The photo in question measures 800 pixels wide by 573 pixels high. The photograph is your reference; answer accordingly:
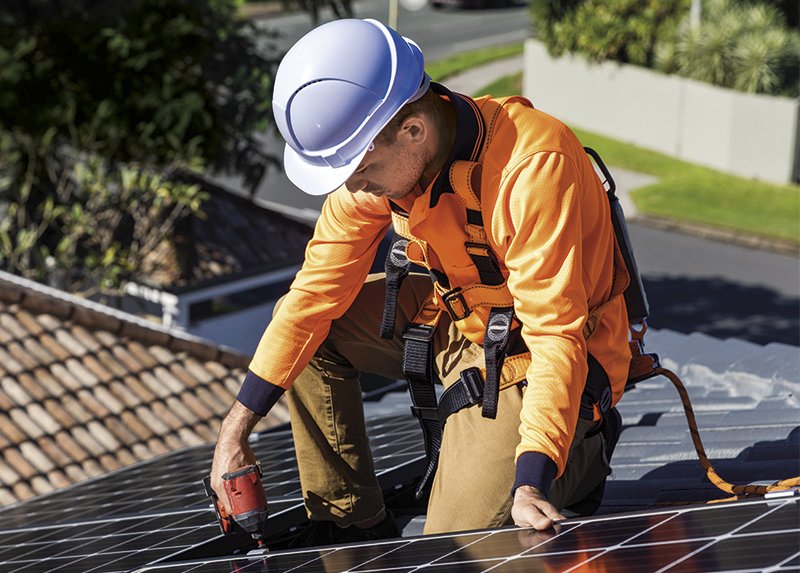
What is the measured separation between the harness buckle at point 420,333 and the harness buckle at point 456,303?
13 centimetres

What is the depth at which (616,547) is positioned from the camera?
2.90 meters

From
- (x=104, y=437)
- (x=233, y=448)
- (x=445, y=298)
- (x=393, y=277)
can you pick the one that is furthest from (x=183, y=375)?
(x=445, y=298)

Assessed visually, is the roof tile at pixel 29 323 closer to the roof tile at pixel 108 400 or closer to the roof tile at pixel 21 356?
the roof tile at pixel 21 356

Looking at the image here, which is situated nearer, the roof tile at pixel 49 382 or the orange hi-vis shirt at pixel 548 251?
the orange hi-vis shirt at pixel 548 251

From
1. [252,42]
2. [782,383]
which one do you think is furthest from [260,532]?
[252,42]

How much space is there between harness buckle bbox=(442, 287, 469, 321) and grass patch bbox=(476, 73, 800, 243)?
58.7 feet

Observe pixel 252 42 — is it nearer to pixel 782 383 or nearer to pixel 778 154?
pixel 778 154

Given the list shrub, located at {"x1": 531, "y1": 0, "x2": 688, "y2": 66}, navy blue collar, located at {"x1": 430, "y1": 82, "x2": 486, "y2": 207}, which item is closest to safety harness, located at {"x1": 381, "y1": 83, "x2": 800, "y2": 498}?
navy blue collar, located at {"x1": 430, "y1": 82, "x2": 486, "y2": 207}

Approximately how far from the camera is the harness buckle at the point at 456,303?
12.7ft

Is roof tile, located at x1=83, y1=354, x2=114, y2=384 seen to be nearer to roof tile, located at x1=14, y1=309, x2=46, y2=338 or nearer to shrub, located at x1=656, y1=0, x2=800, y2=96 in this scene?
roof tile, located at x1=14, y1=309, x2=46, y2=338

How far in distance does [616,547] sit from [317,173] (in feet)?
4.47

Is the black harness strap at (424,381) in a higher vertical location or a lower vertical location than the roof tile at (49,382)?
higher

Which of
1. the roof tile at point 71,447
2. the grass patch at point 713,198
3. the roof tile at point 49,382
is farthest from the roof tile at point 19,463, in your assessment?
the grass patch at point 713,198

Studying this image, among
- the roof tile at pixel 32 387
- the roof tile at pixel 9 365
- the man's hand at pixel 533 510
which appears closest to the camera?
the man's hand at pixel 533 510
